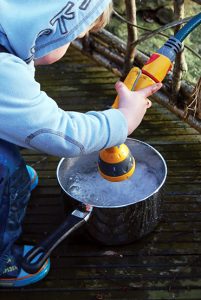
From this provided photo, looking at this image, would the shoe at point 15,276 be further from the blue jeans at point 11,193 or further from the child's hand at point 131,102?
the child's hand at point 131,102

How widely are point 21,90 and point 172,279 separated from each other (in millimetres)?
749

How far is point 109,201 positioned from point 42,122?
1.58 feet

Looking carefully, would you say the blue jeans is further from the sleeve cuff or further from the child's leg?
the sleeve cuff

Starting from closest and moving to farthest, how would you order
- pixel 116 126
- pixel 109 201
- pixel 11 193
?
1. pixel 116 126
2. pixel 11 193
3. pixel 109 201

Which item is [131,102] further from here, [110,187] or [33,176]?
[33,176]

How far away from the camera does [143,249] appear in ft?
5.29

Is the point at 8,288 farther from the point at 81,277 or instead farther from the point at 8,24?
the point at 8,24

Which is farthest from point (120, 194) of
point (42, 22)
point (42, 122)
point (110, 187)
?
point (42, 22)

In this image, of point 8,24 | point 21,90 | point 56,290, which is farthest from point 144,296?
point 8,24

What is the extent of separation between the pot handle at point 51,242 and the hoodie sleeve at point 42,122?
26cm

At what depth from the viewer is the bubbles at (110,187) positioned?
1.61 meters

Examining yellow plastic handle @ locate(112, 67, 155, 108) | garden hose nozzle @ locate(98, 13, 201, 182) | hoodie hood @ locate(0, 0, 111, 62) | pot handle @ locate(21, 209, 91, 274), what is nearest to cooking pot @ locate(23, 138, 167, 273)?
pot handle @ locate(21, 209, 91, 274)

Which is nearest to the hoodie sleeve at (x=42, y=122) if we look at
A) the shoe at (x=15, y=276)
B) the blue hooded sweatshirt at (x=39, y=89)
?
the blue hooded sweatshirt at (x=39, y=89)

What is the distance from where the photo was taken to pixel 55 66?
257 centimetres
